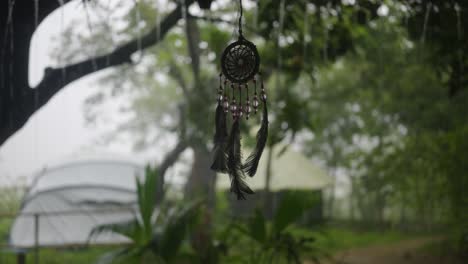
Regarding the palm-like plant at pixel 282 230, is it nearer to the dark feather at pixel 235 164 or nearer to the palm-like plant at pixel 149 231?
the palm-like plant at pixel 149 231

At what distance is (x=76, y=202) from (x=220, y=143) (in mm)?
3615

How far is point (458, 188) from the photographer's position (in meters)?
4.56

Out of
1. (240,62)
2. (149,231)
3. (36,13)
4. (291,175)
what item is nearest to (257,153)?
(240,62)

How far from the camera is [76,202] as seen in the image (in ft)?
15.9

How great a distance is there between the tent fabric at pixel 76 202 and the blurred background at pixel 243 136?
1 centimetres

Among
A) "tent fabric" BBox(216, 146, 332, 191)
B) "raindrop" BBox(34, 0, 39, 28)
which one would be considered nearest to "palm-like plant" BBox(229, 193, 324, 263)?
"raindrop" BBox(34, 0, 39, 28)

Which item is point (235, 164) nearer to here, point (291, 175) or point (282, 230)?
point (282, 230)

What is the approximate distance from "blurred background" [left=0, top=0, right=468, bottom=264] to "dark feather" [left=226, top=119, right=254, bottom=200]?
2.17ft

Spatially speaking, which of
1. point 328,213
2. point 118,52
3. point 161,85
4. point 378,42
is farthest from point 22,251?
point 328,213

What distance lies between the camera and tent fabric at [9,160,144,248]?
4.34m

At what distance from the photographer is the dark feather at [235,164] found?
4.87 feet

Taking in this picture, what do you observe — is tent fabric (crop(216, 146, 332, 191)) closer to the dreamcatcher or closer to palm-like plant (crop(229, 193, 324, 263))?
palm-like plant (crop(229, 193, 324, 263))

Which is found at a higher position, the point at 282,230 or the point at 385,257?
the point at 282,230

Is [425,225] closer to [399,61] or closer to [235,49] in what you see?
[399,61]
